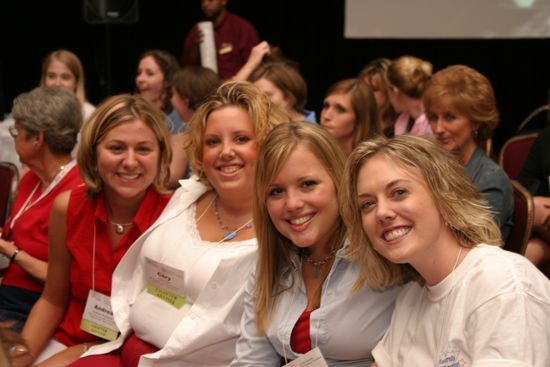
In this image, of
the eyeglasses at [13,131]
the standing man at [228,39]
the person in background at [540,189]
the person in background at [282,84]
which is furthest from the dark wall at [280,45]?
the person in background at [540,189]

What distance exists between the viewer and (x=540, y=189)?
150 inches

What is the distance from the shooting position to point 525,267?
1920 millimetres

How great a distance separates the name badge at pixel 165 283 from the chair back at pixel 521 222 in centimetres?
121

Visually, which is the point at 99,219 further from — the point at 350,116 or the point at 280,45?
the point at 280,45

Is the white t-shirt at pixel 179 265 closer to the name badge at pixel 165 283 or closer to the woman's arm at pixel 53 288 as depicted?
the name badge at pixel 165 283

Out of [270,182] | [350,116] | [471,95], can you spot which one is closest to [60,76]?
[350,116]

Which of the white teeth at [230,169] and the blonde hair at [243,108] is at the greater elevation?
the blonde hair at [243,108]

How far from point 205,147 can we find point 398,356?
1.09 metres

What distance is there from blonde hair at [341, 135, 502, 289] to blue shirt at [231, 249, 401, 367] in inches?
4.1

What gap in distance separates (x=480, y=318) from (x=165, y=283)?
127 centimetres

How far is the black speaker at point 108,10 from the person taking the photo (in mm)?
6824

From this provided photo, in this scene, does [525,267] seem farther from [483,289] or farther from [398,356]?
[398,356]

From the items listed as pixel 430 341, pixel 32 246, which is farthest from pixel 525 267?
pixel 32 246

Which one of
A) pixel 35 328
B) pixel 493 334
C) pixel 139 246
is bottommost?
pixel 35 328
